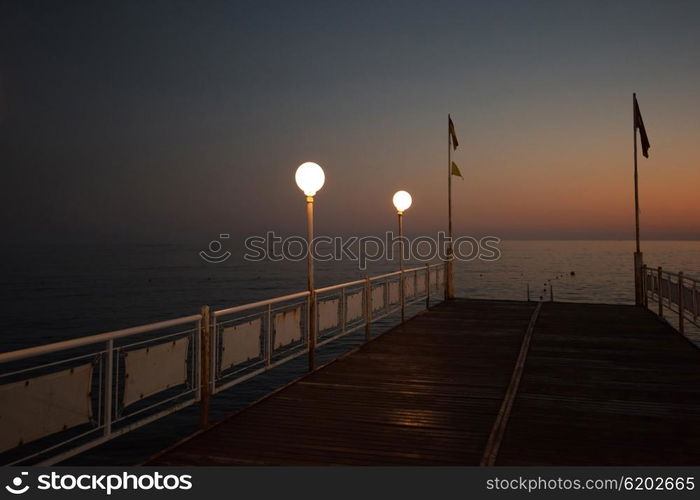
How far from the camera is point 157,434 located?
587 inches

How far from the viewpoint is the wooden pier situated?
4.70 meters

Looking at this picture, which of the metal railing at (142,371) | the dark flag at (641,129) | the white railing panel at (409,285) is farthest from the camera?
the dark flag at (641,129)

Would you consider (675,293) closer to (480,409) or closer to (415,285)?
(415,285)

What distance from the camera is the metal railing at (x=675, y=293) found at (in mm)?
10086

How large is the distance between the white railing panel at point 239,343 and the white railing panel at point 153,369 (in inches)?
25.6

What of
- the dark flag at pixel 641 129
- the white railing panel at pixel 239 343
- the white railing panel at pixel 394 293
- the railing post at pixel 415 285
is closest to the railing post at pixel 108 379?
the white railing panel at pixel 239 343

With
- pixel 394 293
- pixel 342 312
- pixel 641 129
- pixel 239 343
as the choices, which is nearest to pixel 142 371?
pixel 239 343

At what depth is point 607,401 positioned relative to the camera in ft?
20.9

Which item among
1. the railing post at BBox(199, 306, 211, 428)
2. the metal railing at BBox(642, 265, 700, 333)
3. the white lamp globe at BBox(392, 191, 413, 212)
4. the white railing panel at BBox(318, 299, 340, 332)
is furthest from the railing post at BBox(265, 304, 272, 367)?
the metal railing at BBox(642, 265, 700, 333)

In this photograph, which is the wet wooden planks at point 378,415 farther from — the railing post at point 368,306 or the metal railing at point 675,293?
the metal railing at point 675,293

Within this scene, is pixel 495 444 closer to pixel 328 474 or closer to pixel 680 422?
pixel 328 474

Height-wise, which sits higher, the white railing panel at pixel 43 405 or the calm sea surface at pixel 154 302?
the white railing panel at pixel 43 405

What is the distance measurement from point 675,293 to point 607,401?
22.4 ft

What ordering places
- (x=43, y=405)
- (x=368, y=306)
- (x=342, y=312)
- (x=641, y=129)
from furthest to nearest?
→ (x=641, y=129) < (x=368, y=306) < (x=342, y=312) < (x=43, y=405)
